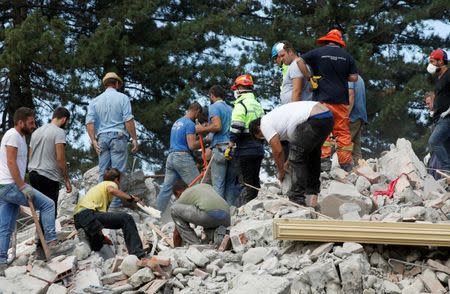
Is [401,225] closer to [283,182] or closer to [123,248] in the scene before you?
[283,182]

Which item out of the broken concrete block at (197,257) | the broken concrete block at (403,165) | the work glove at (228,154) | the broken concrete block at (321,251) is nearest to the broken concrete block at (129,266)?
the broken concrete block at (197,257)

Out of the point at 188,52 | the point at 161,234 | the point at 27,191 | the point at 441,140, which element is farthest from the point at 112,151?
the point at 188,52

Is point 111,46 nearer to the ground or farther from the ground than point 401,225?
farther from the ground

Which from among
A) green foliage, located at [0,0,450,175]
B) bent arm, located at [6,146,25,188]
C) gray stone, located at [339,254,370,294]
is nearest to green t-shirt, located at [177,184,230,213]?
bent arm, located at [6,146,25,188]

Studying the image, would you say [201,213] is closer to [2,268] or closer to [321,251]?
[321,251]

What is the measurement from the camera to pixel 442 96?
11.5 metres

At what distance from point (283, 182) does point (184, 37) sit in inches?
352

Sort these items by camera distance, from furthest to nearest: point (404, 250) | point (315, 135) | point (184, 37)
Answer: point (184, 37) < point (315, 135) < point (404, 250)

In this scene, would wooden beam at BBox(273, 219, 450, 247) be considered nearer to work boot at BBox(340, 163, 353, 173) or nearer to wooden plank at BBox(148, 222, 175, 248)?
wooden plank at BBox(148, 222, 175, 248)

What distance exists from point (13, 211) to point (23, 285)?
902mm

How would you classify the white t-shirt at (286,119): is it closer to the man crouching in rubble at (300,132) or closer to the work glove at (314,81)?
the man crouching in rubble at (300,132)

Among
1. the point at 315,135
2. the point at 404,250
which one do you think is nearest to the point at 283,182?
the point at 315,135

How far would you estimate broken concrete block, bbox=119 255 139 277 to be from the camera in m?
8.98

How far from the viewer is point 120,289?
877 cm
